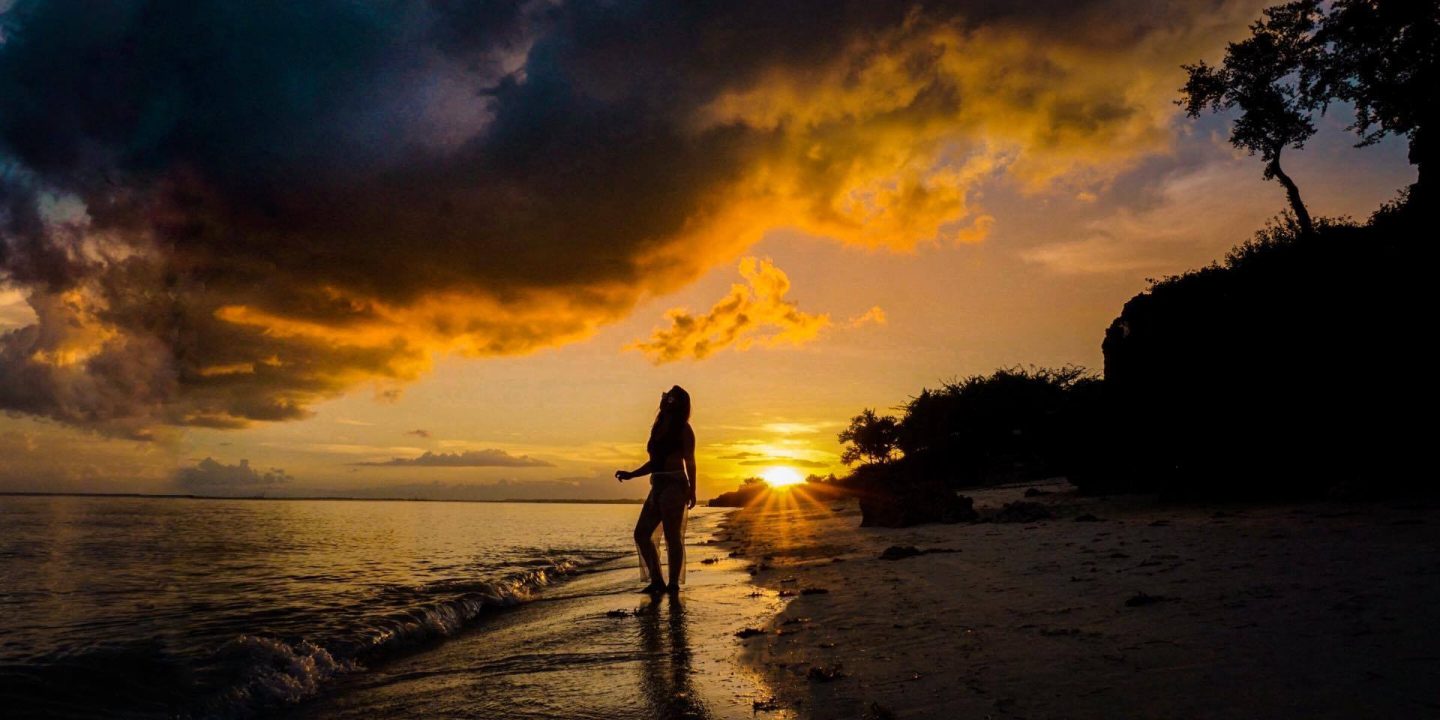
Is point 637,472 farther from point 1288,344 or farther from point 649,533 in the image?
point 1288,344

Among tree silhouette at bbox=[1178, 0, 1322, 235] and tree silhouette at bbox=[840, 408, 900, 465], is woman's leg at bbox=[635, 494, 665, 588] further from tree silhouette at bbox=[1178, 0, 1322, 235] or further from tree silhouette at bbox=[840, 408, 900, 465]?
tree silhouette at bbox=[840, 408, 900, 465]

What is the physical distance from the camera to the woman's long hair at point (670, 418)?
10.9 metres

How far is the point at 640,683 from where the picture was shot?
5.10 meters

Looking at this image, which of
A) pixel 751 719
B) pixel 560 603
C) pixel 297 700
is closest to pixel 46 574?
pixel 560 603

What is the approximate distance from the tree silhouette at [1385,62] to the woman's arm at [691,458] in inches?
867

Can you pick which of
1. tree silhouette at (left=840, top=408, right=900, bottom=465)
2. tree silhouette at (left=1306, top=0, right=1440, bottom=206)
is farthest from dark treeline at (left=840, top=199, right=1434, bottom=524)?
tree silhouette at (left=840, top=408, right=900, bottom=465)

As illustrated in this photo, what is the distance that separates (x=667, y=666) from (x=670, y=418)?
5519 millimetres

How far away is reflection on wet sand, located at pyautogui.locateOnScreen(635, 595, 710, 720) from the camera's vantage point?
441 cm

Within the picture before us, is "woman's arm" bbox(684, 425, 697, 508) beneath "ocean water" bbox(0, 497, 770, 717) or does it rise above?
above

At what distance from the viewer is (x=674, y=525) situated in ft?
35.3

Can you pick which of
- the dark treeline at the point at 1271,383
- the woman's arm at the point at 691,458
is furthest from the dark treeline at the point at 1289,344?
the woman's arm at the point at 691,458

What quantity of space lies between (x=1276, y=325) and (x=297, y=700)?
19.6 m

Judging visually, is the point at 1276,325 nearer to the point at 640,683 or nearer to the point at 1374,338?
the point at 1374,338

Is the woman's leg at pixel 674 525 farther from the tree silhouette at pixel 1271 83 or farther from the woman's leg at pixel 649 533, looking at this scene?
the tree silhouette at pixel 1271 83
